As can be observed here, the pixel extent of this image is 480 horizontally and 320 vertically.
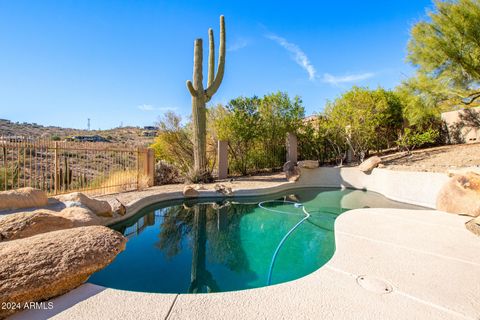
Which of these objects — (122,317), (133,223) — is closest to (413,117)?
(133,223)

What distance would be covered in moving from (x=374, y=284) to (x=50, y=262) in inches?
112

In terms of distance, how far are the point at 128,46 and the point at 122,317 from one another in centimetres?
1295

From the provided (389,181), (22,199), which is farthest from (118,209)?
(389,181)

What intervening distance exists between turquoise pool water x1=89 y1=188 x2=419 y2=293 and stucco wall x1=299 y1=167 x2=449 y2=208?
2.06 ft

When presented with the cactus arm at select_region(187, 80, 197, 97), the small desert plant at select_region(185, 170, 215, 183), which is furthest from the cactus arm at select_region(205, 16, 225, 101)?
the small desert plant at select_region(185, 170, 215, 183)

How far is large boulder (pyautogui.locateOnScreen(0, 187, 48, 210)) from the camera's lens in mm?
4609

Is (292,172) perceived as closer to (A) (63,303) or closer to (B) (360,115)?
(B) (360,115)

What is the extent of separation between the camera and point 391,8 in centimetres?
955

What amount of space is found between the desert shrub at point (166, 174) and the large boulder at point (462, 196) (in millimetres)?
8296

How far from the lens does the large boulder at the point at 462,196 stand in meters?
4.66

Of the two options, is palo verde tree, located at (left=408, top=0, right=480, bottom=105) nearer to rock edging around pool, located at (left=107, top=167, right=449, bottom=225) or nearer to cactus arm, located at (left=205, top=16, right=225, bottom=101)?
rock edging around pool, located at (left=107, top=167, right=449, bottom=225)

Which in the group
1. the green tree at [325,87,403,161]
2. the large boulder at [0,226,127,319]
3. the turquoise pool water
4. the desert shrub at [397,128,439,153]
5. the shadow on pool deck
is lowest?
the turquoise pool water

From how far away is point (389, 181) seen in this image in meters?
7.88

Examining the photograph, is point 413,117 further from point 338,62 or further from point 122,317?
point 122,317
